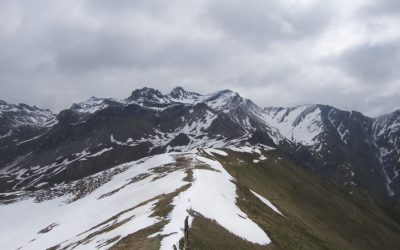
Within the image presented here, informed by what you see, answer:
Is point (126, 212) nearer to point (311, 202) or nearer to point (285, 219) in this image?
point (285, 219)

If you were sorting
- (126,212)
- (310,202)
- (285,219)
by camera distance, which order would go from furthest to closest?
(310,202)
(285,219)
(126,212)

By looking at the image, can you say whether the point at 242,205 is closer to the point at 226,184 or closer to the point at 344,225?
the point at 226,184

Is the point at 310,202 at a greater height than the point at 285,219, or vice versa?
the point at 285,219

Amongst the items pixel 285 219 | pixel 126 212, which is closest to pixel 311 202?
pixel 285 219

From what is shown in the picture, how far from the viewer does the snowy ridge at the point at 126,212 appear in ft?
155

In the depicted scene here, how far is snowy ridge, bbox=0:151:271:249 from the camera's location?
1854 inches

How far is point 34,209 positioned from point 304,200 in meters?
77.7

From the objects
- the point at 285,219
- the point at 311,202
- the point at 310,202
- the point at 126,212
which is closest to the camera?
the point at 126,212

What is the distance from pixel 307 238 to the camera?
6988 centimetres

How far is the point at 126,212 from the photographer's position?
2467 inches

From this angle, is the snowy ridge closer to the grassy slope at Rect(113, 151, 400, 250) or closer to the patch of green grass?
the grassy slope at Rect(113, 151, 400, 250)

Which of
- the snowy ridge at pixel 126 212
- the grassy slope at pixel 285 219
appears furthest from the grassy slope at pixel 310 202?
the snowy ridge at pixel 126 212

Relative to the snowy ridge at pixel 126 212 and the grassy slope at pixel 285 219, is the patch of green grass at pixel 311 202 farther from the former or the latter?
the snowy ridge at pixel 126 212

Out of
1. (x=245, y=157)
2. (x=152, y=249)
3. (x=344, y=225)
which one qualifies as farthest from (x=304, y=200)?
(x=152, y=249)
